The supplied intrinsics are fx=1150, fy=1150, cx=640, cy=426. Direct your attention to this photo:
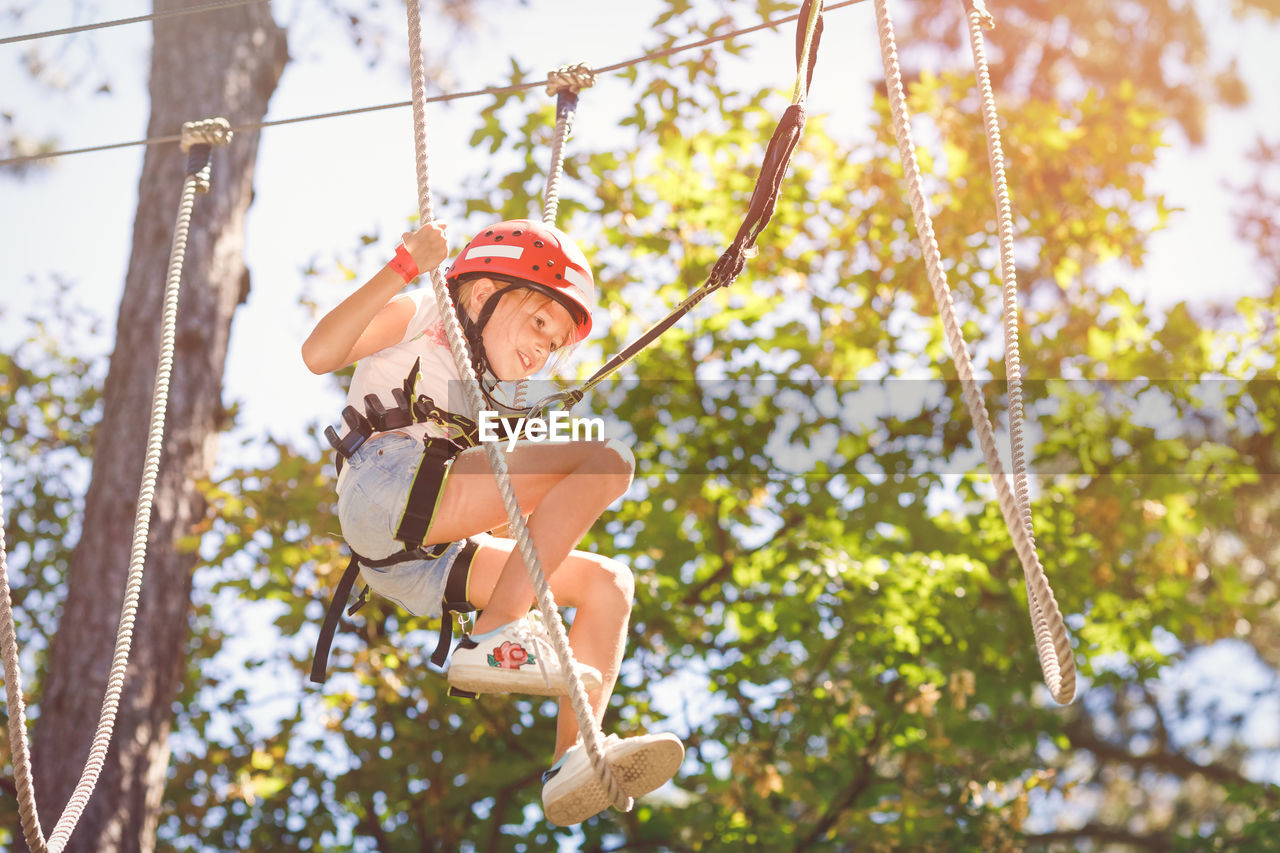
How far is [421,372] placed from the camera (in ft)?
9.09

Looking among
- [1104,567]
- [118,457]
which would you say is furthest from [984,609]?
[118,457]

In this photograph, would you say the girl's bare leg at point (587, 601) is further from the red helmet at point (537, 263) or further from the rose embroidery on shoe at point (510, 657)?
the red helmet at point (537, 263)

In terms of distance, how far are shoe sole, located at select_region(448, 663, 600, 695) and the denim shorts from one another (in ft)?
1.19

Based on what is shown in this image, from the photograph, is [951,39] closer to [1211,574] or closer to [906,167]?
[1211,574]

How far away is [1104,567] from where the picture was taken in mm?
5484

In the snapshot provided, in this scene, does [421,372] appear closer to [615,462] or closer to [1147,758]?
[615,462]

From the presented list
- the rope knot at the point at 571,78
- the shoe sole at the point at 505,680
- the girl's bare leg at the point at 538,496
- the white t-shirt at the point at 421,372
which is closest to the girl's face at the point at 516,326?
the white t-shirt at the point at 421,372

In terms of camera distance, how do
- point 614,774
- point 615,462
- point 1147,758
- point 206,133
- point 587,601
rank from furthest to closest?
1. point 1147,758
2. point 206,133
3. point 587,601
4. point 615,462
5. point 614,774

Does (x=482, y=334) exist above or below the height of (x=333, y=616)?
above

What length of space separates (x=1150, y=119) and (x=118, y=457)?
538cm

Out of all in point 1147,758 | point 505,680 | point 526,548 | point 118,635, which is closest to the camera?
point 526,548

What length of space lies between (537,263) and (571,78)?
121 cm

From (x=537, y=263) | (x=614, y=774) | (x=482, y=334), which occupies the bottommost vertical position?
(x=614, y=774)

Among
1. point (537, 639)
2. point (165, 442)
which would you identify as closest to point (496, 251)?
point (537, 639)
